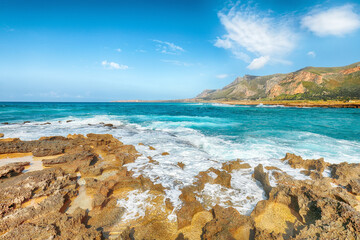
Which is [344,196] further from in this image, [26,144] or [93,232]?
[26,144]

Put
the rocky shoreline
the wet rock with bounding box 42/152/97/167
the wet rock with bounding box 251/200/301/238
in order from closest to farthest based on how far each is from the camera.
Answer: the rocky shoreline
the wet rock with bounding box 251/200/301/238
the wet rock with bounding box 42/152/97/167

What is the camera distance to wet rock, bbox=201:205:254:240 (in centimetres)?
328

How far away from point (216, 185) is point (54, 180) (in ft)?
20.1

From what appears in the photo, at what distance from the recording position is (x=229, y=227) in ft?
11.2

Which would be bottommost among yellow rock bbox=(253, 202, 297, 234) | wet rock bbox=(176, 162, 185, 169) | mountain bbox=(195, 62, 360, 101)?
wet rock bbox=(176, 162, 185, 169)

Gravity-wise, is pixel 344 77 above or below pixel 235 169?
above

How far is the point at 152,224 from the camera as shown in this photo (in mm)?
3713

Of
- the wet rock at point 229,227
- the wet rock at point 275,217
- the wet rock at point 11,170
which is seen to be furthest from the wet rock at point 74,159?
the wet rock at point 275,217

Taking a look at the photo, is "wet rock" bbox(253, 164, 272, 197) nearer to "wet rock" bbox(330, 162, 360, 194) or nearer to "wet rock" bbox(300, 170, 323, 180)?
"wet rock" bbox(300, 170, 323, 180)

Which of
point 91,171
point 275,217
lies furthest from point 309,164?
point 91,171

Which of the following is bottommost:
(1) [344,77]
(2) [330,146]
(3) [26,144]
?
(2) [330,146]

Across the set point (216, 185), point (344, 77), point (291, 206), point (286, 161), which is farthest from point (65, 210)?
point (344, 77)

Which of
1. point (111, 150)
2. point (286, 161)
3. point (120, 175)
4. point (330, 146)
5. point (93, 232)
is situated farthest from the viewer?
point (330, 146)

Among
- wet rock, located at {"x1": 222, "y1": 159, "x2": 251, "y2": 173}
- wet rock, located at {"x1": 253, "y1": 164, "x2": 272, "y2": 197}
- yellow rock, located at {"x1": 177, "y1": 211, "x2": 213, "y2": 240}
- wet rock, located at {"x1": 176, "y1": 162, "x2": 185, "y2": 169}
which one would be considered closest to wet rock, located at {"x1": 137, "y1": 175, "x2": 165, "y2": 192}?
yellow rock, located at {"x1": 177, "y1": 211, "x2": 213, "y2": 240}
